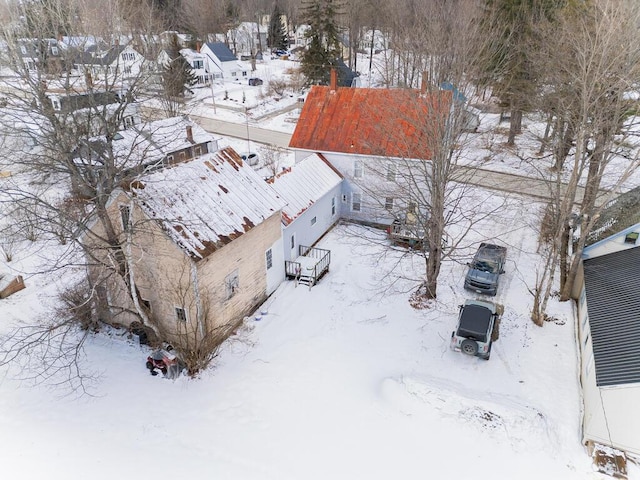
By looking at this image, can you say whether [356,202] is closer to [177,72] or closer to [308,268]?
[308,268]

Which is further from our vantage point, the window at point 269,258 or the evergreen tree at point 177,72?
the evergreen tree at point 177,72

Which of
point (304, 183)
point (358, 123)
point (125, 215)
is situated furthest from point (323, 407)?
point (358, 123)

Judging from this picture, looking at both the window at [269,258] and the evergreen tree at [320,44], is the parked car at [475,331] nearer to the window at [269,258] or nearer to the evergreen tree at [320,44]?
the window at [269,258]

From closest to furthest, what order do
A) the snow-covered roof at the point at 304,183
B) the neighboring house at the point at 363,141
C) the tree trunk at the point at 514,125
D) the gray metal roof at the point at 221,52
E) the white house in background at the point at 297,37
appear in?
the snow-covered roof at the point at 304,183 → the neighboring house at the point at 363,141 → the tree trunk at the point at 514,125 → the gray metal roof at the point at 221,52 → the white house in background at the point at 297,37

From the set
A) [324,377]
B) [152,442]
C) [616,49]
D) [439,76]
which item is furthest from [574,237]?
[152,442]

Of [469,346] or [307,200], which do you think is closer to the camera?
[469,346]

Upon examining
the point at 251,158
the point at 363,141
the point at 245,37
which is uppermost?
the point at 245,37

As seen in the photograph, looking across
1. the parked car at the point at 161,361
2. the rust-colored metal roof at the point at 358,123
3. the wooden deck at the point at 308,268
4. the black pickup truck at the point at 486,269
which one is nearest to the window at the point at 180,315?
the parked car at the point at 161,361
